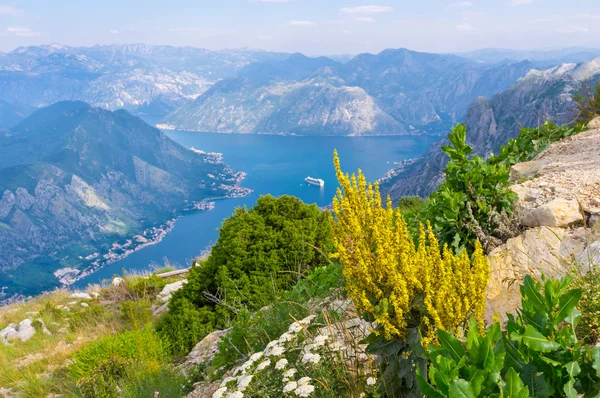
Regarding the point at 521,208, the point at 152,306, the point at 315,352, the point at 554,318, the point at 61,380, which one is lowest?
the point at 152,306

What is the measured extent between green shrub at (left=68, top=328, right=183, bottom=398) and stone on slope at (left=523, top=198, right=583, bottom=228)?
5.51 meters

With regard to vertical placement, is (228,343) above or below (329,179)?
above

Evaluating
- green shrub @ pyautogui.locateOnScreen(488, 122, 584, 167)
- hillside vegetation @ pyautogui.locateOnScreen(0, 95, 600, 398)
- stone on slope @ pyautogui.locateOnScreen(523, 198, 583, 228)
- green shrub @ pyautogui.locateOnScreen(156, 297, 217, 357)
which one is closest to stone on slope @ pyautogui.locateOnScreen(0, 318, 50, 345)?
hillside vegetation @ pyautogui.locateOnScreen(0, 95, 600, 398)

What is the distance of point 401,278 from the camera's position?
2.95 meters

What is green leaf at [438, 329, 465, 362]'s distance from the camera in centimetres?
192

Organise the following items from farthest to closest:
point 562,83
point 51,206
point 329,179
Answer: point 51,206 → point 329,179 → point 562,83

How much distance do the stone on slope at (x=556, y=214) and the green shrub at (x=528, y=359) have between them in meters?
3.46

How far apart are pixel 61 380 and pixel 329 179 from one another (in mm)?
147985

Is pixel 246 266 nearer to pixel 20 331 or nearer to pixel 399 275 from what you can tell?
pixel 399 275

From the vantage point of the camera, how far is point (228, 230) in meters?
8.89

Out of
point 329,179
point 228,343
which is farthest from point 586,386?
point 329,179

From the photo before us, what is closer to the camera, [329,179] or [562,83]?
[562,83]

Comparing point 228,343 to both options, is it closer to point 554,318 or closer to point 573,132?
point 554,318

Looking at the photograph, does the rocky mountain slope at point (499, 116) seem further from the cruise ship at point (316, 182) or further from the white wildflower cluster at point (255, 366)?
the white wildflower cluster at point (255, 366)
